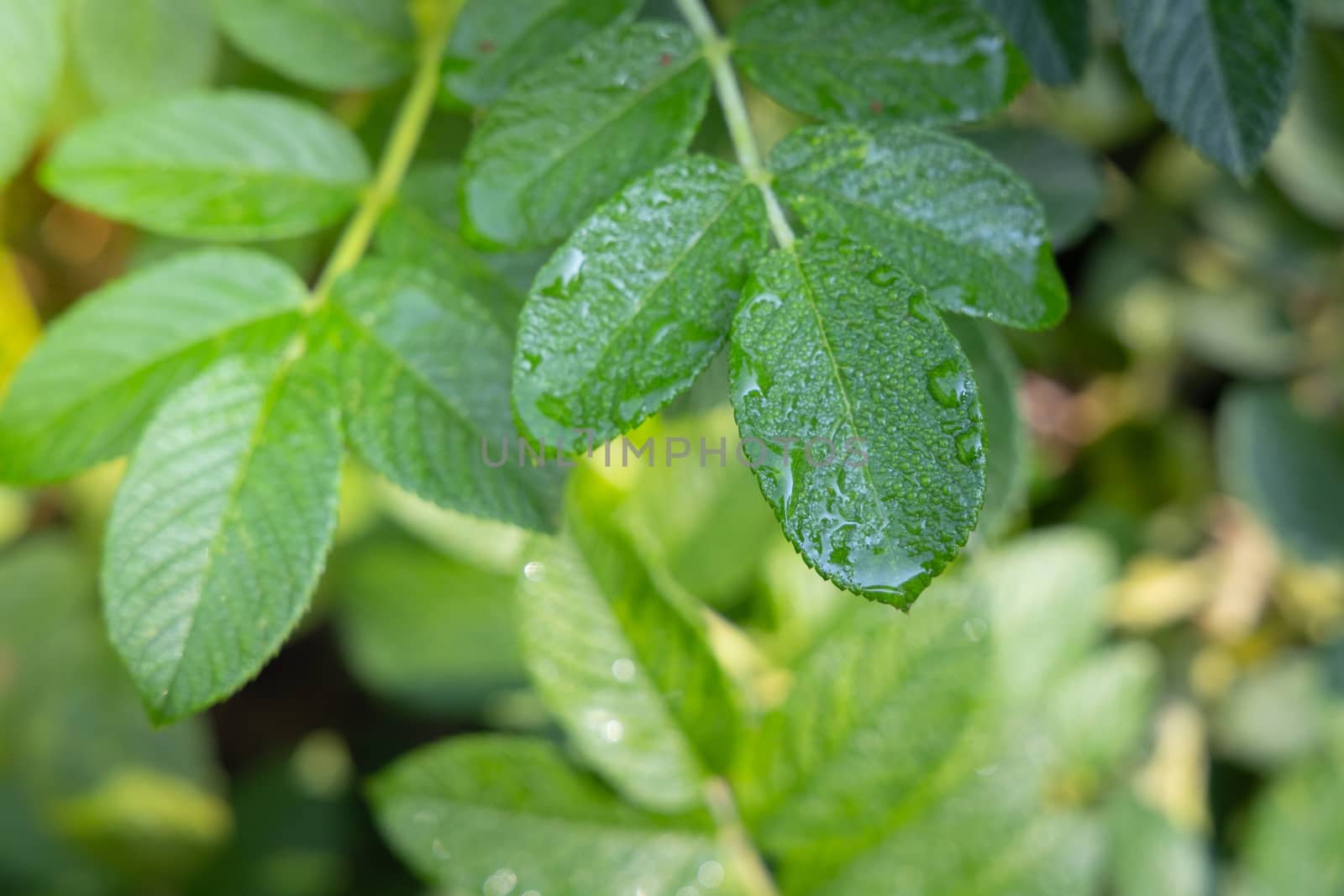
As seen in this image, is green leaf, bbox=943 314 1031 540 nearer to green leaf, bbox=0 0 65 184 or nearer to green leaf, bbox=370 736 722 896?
green leaf, bbox=370 736 722 896

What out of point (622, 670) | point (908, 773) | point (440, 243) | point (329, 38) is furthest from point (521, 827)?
point (329, 38)

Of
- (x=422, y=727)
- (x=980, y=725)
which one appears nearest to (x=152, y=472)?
(x=980, y=725)

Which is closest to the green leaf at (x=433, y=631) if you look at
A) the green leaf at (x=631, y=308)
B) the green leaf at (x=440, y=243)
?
the green leaf at (x=440, y=243)

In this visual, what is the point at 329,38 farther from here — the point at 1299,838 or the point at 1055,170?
the point at 1299,838

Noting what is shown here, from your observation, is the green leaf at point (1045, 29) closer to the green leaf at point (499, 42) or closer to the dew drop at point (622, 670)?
the green leaf at point (499, 42)

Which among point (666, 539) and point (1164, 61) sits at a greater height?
point (1164, 61)

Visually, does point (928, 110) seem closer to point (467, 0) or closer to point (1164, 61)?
point (1164, 61)
